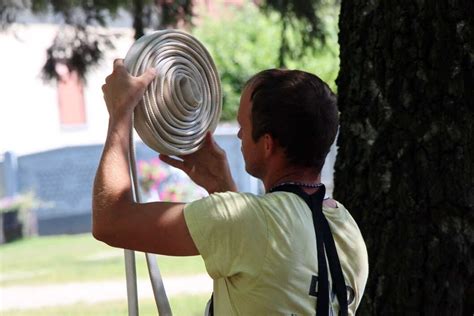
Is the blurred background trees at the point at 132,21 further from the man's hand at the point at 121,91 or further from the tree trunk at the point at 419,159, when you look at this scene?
the man's hand at the point at 121,91

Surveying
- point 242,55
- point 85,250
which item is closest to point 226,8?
point 242,55

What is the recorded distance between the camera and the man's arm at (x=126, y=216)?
175 centimetres

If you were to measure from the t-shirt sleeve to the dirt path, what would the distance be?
6945mm

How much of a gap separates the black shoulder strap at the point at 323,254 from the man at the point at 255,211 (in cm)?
1

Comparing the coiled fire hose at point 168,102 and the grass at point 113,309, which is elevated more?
the coiled fire hose at point 168,102

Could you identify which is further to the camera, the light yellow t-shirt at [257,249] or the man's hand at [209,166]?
the man's hand at [209,166]

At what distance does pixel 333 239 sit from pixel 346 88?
4.47 ft

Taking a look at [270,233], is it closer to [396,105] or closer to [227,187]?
[227,187]

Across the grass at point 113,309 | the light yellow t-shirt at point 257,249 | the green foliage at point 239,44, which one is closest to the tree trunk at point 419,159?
the light yellow t-shirt at point 257,249

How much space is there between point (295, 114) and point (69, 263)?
10.6 m

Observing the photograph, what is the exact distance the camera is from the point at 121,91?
1.89 m

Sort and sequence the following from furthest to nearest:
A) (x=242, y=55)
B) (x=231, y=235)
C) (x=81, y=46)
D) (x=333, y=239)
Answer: (x=242, y=55) → (x=81, y=46) → (x=333, y=239) → (x=231, y=235)

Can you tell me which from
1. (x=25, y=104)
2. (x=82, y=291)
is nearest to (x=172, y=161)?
(x=82, y=291)

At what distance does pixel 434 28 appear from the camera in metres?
2.99
